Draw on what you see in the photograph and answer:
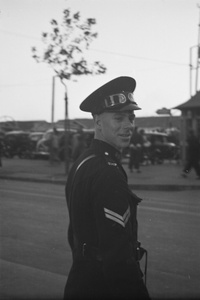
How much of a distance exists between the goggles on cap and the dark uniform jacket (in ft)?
0.58

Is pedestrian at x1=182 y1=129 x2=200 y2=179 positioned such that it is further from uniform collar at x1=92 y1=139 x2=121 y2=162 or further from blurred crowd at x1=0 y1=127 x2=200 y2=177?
uniform collar at x1=92 y1=139 x2=121 y2=162

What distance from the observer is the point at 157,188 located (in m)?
16.8

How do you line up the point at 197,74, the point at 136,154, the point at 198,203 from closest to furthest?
1. the point at 198,203
2. the point at 136,154
3. the point at 197,74

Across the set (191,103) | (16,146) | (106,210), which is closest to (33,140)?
(16,146)

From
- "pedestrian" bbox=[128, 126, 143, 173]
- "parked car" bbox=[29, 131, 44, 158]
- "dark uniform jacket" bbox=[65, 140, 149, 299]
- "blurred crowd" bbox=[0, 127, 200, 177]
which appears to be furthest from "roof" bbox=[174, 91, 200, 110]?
"dark uniform jacket" bbox=[65, 140, 149, 299]

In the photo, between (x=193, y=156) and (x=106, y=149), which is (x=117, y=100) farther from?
(x=193, y=156)

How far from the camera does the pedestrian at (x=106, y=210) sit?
2354mm

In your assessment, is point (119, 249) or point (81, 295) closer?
point (119, 249)

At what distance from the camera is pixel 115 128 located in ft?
8.80

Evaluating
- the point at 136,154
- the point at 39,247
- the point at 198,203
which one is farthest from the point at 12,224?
the point at 136,154

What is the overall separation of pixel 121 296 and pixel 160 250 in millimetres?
5306

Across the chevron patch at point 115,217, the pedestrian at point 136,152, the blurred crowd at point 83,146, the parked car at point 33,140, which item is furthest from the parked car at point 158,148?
the chevron patch at point 115,217

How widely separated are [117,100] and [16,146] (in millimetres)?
34079

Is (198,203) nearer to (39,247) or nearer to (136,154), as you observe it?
(39,247)
